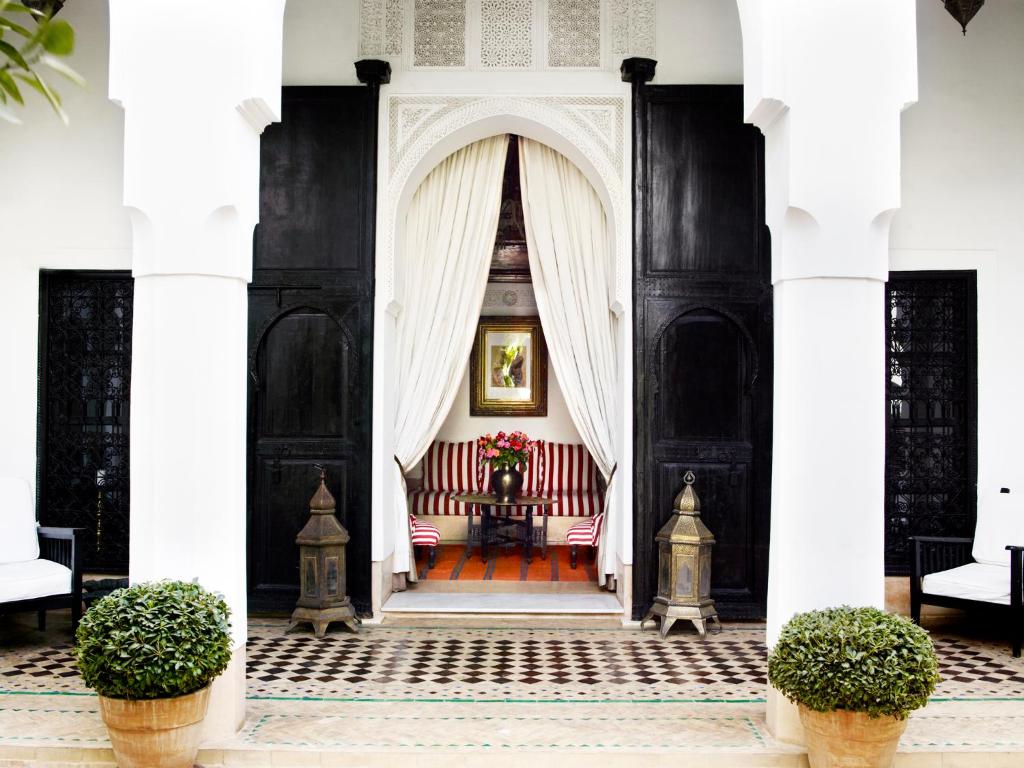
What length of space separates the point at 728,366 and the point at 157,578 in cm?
415

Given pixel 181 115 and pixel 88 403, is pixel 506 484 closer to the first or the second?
pixel 88 403

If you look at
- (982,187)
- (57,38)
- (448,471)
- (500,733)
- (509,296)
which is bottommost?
(500,733)

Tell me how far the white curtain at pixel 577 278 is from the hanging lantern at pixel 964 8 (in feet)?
8.56

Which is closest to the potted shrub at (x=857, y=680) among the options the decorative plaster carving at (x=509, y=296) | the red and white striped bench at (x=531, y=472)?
the red and white striped bench at (x=531, y=472)

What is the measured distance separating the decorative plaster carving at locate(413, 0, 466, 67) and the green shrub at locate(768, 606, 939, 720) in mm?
4748

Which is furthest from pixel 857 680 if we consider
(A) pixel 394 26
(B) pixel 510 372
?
(B) pixel 510 372

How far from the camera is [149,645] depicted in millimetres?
4188

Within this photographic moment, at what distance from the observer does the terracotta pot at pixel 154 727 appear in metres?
4.26

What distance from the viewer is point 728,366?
7180mm

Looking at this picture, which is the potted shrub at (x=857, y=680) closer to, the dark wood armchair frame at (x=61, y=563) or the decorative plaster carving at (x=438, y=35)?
the dark wood armchair frame at (x=61, y=563)

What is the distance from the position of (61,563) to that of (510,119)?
14.0 feet

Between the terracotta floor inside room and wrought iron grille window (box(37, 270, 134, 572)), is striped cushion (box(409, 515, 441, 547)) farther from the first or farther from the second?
wrought iron grille window (box(37, 270, 134, 572))

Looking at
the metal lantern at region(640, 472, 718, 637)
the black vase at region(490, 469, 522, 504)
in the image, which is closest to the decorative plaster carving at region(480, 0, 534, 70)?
the metal lantern at region(640, 472, 718, 637)

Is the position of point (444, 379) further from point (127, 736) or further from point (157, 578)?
point (127, 736)
